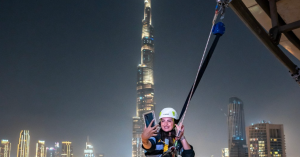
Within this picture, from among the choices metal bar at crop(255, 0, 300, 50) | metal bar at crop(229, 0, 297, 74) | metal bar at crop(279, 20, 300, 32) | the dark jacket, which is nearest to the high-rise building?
metal bar at crop(255, 0, 300, 50)

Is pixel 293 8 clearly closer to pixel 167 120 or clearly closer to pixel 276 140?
pixel 167 120

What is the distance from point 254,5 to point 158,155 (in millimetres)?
3670

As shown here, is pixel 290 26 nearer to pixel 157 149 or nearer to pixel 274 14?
pixel 274 14

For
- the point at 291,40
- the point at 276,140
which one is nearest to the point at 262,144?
the point at 276,140

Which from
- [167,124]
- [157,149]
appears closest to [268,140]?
[167,124]

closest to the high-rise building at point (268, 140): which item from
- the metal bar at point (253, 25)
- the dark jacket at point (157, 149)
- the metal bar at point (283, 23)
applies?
the metal bar at point (283, 23)

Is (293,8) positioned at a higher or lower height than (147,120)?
higher

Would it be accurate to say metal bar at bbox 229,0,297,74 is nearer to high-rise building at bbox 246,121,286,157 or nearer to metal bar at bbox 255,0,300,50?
metal bar at bbox 255,0,300,50

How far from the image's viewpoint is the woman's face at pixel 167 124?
4574mm

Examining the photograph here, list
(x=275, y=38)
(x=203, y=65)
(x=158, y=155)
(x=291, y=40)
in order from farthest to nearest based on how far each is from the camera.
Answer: (x=291, y=40) → (x=275, y=38) → (x=158, y=155) → (x=203, y=65)

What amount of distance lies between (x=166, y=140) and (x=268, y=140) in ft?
643

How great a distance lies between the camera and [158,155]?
171 inches

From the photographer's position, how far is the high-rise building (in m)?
182

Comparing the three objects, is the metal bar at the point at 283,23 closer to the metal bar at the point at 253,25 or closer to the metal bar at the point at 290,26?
the metal bar at the point at 253,25
